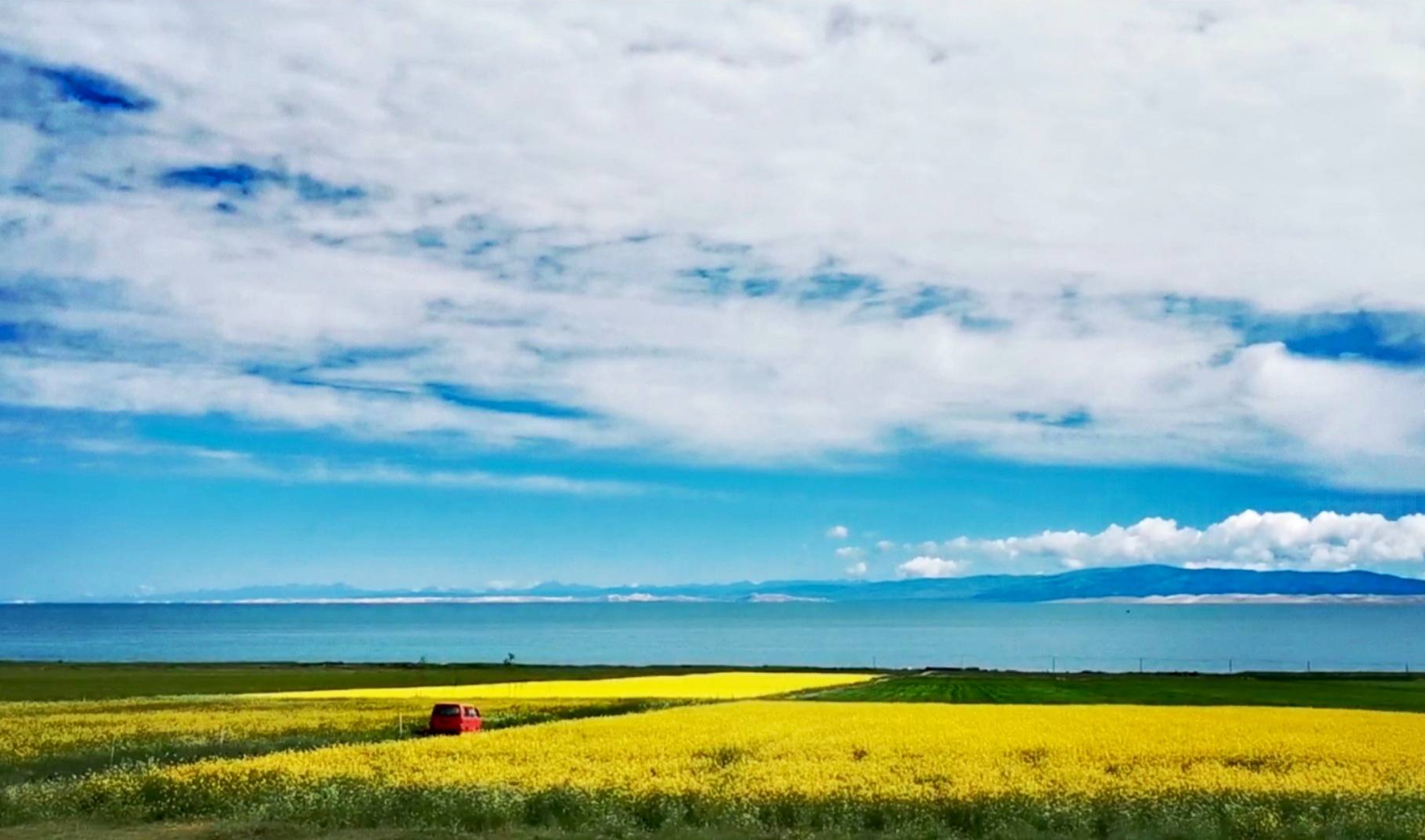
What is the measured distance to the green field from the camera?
72.8 m

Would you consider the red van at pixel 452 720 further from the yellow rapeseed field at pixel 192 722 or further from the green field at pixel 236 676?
the green field at pixel 236 676

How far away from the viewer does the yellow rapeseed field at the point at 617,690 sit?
65.2 m

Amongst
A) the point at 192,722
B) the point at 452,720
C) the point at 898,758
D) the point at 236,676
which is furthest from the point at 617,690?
the point at 898,758

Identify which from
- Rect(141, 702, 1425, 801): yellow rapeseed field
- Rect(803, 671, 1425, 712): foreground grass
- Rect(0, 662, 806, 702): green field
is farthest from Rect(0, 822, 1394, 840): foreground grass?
Rect(0, 662, 806, 702): green field

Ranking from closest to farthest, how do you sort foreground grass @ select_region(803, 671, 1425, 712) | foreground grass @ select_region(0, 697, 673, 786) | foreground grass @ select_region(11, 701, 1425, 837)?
1. foreground grass @ select_region(11, 701, 1425, 837)
2. foreground grass @ select_region(0, 697, 673, 786)
3. foreground grass @ select_region(803, 671, 1425, 712)

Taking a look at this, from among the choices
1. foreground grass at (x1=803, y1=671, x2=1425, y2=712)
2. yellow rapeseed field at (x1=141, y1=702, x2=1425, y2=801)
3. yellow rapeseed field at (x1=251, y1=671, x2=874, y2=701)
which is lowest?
foreground grass at (x1=803, y1=671, x2=1425, y2=712)

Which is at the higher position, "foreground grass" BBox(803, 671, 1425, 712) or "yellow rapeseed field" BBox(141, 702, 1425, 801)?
"yellow rapeseed field" BBox(141, 702, 1425, 801)

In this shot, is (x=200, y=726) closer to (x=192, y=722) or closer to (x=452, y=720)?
(x=192, y=722)

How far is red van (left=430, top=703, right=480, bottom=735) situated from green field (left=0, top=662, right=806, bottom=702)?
31126mm

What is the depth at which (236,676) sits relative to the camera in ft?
300

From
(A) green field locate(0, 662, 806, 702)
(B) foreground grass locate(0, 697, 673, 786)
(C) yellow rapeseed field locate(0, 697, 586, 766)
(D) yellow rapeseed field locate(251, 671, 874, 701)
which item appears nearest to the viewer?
(B) foreground grass locate(0, 697, 673, 786)

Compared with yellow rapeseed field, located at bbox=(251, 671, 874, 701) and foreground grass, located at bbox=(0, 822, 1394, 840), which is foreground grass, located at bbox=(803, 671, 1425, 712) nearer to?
yellow rapeseed field, located at bbox=(251, 671, 874, 701)

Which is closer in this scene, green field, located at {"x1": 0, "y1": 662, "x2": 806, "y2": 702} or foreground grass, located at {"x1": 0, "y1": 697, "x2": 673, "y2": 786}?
foreground grass, located at {"x1": 0, "y1": 697, "x2": 673, "y2": 786}

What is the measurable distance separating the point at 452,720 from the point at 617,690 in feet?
105
